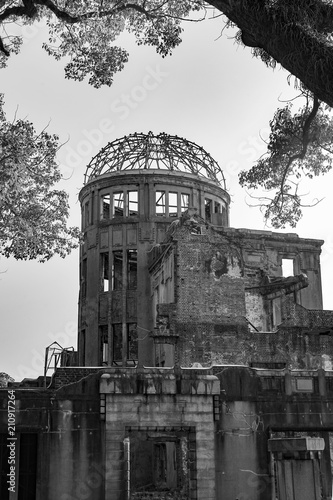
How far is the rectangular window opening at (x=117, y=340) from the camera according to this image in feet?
114

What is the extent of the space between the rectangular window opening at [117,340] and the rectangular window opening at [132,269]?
2.19 metres

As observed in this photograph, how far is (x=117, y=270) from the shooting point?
37.8m

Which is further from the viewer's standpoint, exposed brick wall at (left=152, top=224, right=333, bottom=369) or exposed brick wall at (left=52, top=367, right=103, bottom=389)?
exposed brick wall at (left=152, top=224, right=333, bottom=369)

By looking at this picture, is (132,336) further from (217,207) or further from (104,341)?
(217,207)

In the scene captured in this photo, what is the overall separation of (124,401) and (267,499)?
4741mm

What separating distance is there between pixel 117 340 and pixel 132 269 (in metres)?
4.17

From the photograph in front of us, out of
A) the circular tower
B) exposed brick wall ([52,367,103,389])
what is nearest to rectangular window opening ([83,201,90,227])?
the circular tower

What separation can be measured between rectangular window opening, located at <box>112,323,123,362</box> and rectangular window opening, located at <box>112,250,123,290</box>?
2.10 metres

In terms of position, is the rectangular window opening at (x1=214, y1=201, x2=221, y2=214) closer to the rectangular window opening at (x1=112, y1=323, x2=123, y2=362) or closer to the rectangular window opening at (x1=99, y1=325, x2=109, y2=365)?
the rectangular window opening at (x1=112, y1=323, x2=123, y2=362)

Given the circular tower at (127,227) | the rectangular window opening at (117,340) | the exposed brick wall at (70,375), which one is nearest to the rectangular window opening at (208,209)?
the circular tower at (127,227)

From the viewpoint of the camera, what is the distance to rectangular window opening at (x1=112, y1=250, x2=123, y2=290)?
120 ft

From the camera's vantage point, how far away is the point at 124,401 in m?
18.7

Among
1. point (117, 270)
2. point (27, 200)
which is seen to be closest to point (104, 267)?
point (117, 270)

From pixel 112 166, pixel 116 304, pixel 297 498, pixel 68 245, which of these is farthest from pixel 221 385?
pixel 112 166
